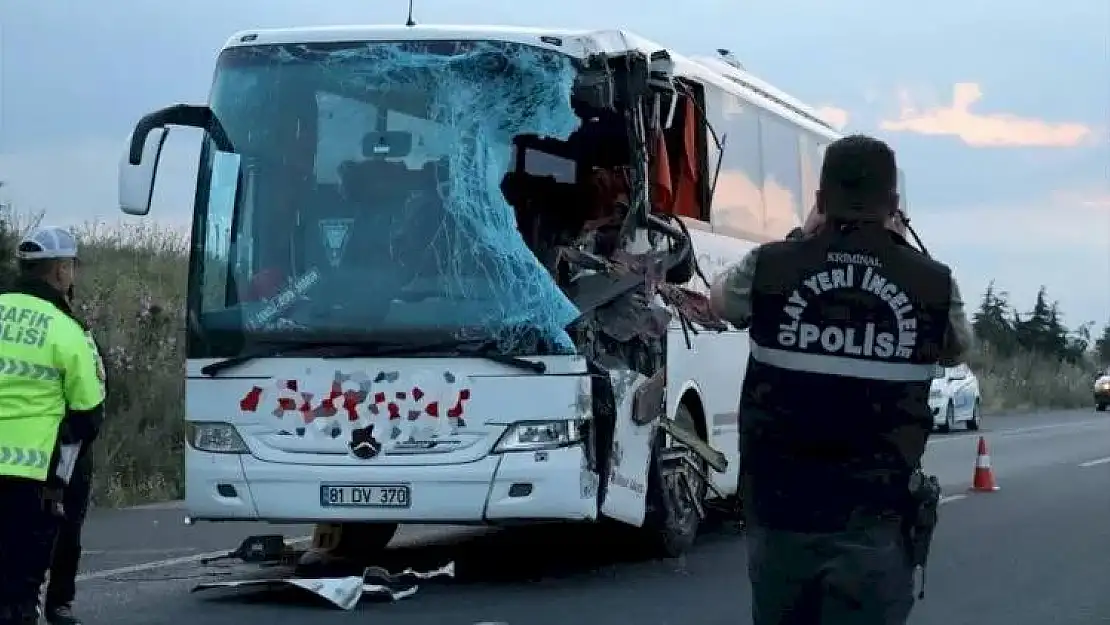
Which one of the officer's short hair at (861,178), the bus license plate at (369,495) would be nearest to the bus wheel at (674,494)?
the bus license plate at (369,495)

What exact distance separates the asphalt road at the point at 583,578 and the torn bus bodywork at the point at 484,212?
0.73 metres

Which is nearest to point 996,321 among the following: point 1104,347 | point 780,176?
point 1104,347

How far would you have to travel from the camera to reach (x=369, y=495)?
31.0ft

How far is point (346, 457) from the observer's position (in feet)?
31.2

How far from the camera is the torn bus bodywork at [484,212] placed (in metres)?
9.55

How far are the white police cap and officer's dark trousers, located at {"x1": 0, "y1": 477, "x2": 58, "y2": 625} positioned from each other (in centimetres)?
101

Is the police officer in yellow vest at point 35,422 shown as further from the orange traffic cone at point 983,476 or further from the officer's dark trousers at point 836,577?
the orange traffic cone at point 983,476

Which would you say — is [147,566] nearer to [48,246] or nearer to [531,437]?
[531,437]

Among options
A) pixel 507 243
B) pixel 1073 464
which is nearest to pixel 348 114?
pixel 507 243

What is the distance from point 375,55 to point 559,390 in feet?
7.27

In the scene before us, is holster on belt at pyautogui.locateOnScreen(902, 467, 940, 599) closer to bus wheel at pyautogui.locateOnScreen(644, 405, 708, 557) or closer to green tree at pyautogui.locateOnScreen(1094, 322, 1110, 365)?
bus wheel at pyautogui.locateOnScreen(644, 405, 708, 557)

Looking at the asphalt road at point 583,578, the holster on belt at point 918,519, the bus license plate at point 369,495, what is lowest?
the asphalt road at point 583,578

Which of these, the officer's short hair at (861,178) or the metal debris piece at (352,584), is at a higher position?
the officer's short hair at (861,178)

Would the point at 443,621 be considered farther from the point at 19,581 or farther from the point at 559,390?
the point at 19,581
